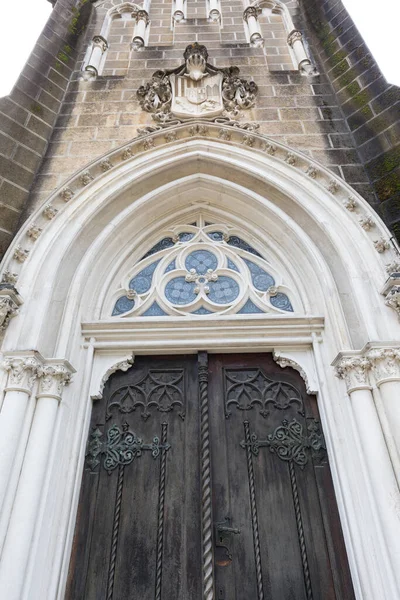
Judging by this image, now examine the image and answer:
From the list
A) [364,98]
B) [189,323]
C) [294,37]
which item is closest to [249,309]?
[189,323]

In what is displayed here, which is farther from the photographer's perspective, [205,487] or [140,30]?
[140,30]

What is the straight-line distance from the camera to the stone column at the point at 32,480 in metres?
2.87

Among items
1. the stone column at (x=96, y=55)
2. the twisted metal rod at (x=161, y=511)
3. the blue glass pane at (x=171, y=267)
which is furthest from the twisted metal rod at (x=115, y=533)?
the stone column at (x=96, y=55)

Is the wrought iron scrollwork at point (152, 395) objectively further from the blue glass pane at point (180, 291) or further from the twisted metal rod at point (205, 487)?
the blue glass pane at point (180, 291)

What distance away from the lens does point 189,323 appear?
4.30m

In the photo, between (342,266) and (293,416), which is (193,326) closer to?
(293,416)

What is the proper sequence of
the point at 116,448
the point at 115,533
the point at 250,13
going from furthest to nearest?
the point at 250,13, the point at 116,448, the point at 115,533

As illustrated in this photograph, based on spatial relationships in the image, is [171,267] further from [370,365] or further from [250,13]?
[250,13]

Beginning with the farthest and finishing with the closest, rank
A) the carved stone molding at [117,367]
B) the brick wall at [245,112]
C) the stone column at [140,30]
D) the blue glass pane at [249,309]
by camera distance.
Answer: the stone column at [140,30], the brick wall at [245,112], the blue glass pane at [249,309], the carved stone molding at [117,367]

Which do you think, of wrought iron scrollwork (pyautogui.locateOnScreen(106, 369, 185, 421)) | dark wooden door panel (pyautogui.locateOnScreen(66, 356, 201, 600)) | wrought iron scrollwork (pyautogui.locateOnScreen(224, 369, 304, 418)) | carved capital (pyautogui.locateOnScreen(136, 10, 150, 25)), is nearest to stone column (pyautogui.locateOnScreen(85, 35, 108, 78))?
carved capital (pyautogui.locateOnScreen(136, 10, 150, 25))

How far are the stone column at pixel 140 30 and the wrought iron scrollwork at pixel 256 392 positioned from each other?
227 inches

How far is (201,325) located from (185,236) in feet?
5.30

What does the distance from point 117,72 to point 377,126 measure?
4.08 meters

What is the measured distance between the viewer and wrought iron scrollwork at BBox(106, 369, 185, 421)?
4.11 m
